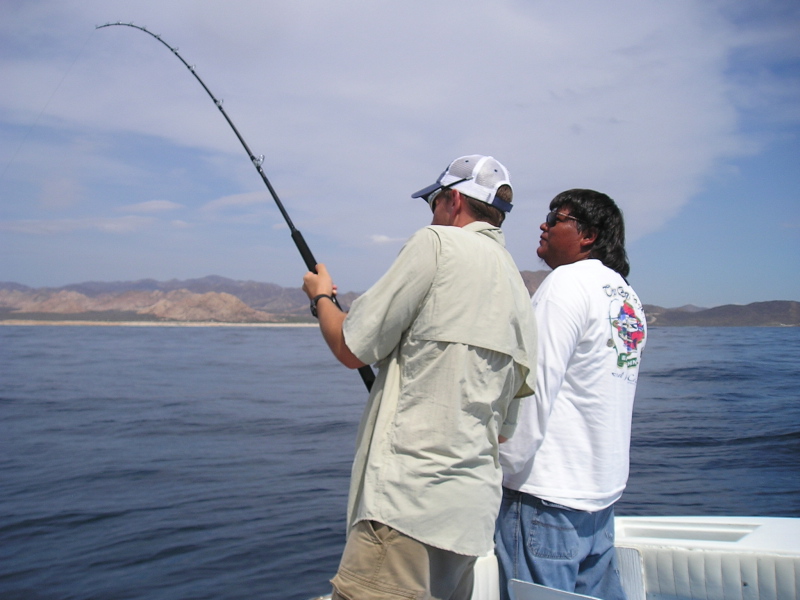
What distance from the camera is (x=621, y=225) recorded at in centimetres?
228

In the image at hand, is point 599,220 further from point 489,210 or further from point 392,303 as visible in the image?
point 392,303

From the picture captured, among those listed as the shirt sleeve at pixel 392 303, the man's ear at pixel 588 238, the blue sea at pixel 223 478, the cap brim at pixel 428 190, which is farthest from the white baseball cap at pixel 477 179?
the blue sea at pixel 223 478

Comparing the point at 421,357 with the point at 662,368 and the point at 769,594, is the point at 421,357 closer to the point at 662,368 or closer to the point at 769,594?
the point at 769,594

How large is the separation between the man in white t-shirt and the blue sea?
331 centimetres

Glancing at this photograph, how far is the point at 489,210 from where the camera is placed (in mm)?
1858

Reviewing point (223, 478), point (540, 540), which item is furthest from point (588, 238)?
point (223, 478)

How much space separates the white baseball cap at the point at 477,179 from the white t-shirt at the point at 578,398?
33 cm

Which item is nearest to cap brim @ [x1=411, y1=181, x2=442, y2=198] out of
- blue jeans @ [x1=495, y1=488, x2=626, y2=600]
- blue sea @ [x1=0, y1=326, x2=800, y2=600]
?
→ blue jeans @ [x1=495, y1=488, x2=626, y2=600]

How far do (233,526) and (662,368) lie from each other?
24.8 meters

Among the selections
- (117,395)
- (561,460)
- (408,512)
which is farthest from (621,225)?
(117,395)

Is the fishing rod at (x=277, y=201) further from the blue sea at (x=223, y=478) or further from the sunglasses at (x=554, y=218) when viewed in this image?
the blue sea at (x=223, y=478)

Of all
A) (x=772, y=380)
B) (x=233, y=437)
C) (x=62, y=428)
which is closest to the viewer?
(x=233, y=437)

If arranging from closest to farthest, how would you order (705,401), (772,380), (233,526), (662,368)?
(233,526)
(705,401)
(772,380)
(662,368)

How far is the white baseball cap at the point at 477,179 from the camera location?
1845 millimetres
